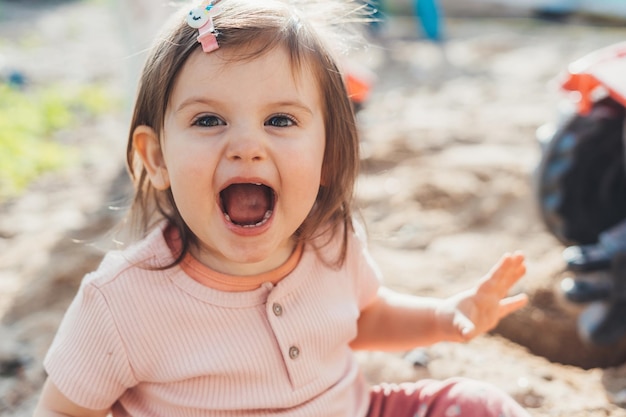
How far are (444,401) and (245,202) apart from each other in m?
0.45

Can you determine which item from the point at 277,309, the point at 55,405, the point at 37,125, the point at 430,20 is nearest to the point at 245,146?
the point at 277,309

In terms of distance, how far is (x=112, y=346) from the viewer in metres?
1.09

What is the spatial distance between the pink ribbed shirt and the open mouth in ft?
0.41

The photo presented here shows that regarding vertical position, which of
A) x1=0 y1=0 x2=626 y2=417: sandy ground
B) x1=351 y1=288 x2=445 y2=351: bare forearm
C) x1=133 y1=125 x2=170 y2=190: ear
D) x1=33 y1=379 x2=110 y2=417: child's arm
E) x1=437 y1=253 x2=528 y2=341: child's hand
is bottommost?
x1=0 y1=0 x2=626 y2=417: sandy ground

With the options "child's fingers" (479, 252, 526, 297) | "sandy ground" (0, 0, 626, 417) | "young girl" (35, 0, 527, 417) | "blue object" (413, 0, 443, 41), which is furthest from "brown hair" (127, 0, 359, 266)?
"blue object" (413, 0, 443, 41)

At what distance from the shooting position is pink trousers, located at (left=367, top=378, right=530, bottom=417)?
120 centimetres

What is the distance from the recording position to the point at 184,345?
1120 mm

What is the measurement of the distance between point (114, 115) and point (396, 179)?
156 centimetres

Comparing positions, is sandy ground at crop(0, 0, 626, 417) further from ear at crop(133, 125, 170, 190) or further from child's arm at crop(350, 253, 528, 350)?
ear at crop(133, 125, 170, 190)

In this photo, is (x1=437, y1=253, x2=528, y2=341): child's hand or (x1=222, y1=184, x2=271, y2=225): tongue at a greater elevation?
(x1=222, y1=184, x2=271, y2=225): tongue

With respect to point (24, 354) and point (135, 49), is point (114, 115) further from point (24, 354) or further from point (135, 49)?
point (24, 354)

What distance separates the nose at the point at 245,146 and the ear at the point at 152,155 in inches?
6.2

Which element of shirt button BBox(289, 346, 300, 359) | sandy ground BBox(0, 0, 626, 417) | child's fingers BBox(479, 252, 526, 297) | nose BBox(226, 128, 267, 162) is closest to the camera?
nose BBox(226, 128, 267, 162)

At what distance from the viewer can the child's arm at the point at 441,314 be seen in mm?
1271
